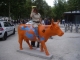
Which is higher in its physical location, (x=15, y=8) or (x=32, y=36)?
(x=15, y=8)

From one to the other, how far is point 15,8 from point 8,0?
453 centimetres

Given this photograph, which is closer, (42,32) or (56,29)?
(56,29)

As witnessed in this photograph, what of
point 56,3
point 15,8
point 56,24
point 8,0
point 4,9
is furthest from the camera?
point 56,3

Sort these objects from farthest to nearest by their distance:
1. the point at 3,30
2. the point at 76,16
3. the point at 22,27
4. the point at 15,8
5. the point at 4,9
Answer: the point at 76,16 < the point at 15,8 < the point at 4,9 < the point at 3,30 < the point at 22,27

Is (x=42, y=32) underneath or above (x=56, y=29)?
underneath

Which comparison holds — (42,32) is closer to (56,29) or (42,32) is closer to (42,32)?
(42,32)

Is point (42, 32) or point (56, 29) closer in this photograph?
point (56, 29)

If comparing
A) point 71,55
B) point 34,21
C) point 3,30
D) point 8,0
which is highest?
point 8,0

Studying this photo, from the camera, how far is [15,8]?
Answer: 29.0 metres

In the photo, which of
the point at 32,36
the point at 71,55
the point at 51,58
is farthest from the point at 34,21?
the point at 71,55

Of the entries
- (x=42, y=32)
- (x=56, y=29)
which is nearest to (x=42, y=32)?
(x=42, y=32)

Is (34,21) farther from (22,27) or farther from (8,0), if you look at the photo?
(8,0)

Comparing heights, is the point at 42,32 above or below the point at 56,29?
below

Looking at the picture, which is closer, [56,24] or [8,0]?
[56,24]
